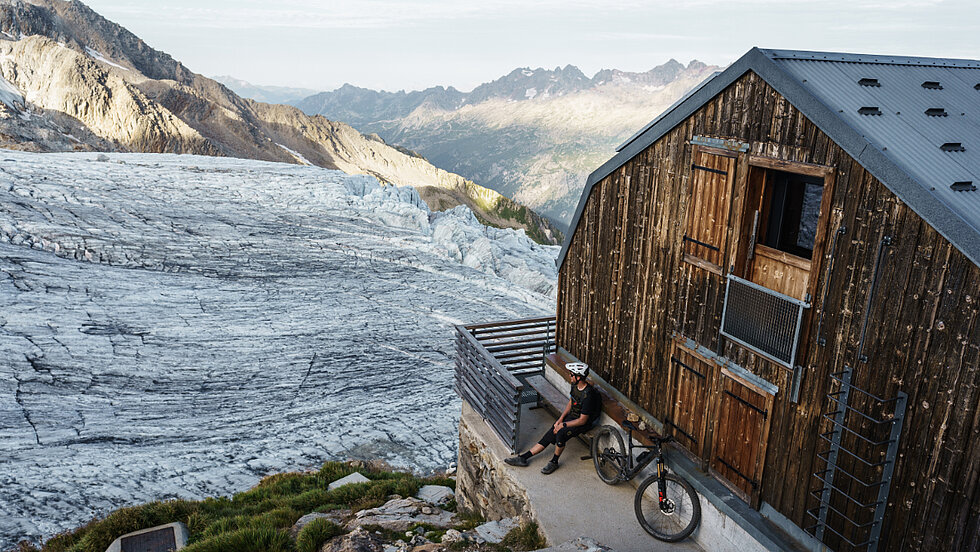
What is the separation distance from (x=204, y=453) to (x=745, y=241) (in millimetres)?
15399

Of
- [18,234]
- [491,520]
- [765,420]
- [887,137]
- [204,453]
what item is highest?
[887,137]

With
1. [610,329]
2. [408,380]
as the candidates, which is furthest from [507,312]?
[610,329]

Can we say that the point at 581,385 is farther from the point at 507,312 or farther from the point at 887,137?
the point at 507,312

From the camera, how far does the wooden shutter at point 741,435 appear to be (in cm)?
823

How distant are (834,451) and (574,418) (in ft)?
14.3

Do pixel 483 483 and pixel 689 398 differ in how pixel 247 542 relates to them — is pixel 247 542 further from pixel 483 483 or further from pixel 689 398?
pixel 689 398

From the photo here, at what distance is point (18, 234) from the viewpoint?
25.3m

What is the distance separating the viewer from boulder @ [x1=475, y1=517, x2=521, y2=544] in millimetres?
10141

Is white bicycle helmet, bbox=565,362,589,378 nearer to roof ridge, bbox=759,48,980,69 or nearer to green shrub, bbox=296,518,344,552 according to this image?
green shrub, bbox=296,518,344,552

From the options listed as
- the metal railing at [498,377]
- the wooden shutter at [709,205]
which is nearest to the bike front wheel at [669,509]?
the metal railing at [498,377]

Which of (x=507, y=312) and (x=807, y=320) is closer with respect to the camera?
(x=807, y=320)

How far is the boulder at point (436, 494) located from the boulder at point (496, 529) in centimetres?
328

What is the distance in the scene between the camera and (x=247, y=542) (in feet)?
35.7

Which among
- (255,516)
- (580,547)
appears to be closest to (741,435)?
(580,547)
